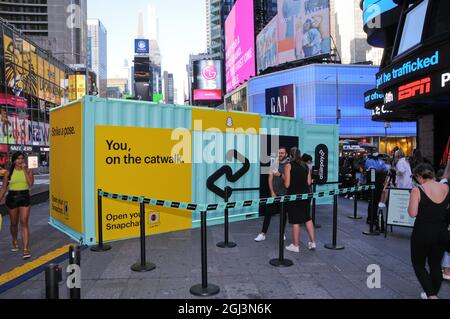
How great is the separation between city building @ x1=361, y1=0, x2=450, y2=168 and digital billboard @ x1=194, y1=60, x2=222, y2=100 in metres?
88.4

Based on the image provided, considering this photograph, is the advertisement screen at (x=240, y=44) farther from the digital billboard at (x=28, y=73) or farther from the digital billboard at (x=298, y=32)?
the digital billboard at (x=28, y=73)

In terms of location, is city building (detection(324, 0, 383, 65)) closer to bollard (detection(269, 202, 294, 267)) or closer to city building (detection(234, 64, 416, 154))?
city building (detection(234, 64, 416, 154))

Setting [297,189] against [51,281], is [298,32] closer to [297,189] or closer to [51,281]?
[297,189]

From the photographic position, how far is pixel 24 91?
4881 centimetres

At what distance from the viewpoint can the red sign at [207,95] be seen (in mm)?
103375

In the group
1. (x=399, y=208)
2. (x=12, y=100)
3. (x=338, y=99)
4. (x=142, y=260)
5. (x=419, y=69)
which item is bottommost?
(x=142, y=260)

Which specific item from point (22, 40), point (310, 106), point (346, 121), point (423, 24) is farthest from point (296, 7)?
point (423, 24)

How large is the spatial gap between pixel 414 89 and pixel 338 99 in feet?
195

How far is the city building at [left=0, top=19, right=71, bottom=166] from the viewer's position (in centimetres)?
4194

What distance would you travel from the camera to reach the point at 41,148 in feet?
172

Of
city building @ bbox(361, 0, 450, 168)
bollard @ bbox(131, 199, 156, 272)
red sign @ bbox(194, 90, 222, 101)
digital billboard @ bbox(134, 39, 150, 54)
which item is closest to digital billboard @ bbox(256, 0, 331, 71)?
red sign @ bbox(194, 90, 222, 101)

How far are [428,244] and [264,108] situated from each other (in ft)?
229

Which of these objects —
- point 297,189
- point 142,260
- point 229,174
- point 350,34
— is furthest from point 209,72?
point 142,260
